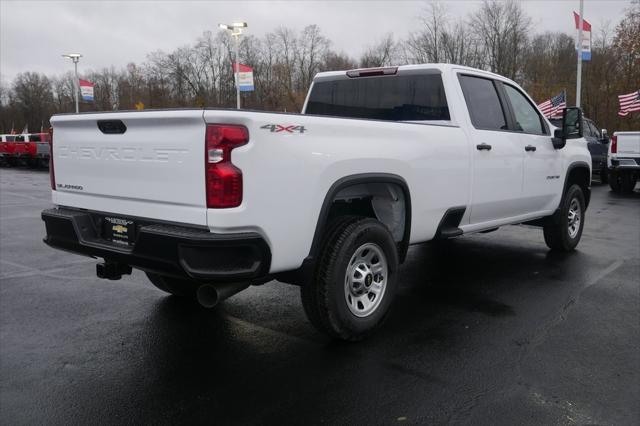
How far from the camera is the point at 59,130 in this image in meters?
4.20

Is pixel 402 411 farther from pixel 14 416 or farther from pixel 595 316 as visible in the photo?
pixel 595 316

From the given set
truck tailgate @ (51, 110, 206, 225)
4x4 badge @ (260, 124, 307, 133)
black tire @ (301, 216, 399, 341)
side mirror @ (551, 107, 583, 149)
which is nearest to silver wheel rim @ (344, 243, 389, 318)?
black tire @ (301, 216, 399, 341)

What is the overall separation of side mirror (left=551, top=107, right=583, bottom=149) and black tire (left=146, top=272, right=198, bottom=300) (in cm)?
431

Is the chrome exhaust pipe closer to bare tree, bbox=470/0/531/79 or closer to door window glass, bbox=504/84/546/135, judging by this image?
door window glass, bbox=504/84/546/135

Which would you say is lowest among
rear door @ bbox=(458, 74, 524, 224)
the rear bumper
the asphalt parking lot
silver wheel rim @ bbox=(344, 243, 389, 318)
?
the asphalt parking lot

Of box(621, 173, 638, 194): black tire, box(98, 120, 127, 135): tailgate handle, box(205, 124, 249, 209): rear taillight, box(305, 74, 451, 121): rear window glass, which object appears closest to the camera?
box(205, 124, 249, 209): rear taillight

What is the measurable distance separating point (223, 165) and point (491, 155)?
120 inches

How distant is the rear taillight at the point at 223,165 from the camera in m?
3.20

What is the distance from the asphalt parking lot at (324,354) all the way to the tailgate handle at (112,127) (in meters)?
1.54

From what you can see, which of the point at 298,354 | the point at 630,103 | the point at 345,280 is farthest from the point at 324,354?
the point at 630,103

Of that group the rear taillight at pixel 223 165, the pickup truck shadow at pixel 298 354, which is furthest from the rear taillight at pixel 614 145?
the rear taillight at pixel 223 165

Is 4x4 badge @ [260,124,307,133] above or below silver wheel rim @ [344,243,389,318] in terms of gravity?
above

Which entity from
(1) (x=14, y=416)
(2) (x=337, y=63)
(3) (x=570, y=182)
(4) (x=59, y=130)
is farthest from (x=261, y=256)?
(2) (x=337, y=63)

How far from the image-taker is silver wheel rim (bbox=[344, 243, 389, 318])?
412 centimetres
